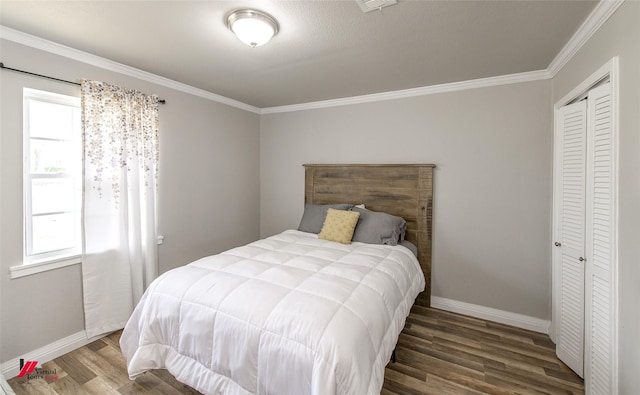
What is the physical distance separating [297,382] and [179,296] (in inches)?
36.2

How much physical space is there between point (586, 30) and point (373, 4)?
1424 millimetres

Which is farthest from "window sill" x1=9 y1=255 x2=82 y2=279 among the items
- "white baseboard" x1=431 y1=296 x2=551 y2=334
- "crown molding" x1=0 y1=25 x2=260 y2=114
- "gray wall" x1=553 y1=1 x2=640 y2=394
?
"gray wall" x1=553 y1=1 x2=640 y2=394

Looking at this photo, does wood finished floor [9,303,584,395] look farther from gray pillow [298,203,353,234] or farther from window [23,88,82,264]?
gray pillow [298,203,353,234]

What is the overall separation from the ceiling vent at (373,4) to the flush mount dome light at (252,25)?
0.57m

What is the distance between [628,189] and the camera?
1423 millimetres

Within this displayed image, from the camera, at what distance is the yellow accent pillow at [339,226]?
2.88 meters

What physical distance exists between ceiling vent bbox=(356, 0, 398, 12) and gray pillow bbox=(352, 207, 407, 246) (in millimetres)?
1917

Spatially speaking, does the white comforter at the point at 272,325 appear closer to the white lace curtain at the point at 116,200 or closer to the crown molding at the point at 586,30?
the white lace curtain at the point at 116,200

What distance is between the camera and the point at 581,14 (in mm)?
1693

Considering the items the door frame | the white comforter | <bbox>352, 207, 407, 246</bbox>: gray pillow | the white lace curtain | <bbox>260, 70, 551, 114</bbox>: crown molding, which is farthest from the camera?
<bbox>352, 207, 407, 246</bbox>: gray pillow

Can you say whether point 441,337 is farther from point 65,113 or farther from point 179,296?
point 65,113

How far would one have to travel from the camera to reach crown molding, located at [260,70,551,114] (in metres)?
2.63

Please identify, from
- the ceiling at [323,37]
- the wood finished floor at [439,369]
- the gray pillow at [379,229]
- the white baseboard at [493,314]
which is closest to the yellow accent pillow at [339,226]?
the gray pillow at [379,229]

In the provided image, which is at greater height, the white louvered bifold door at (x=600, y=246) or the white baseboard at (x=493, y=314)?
the white louvered bifold door at (x=600, y=246)
